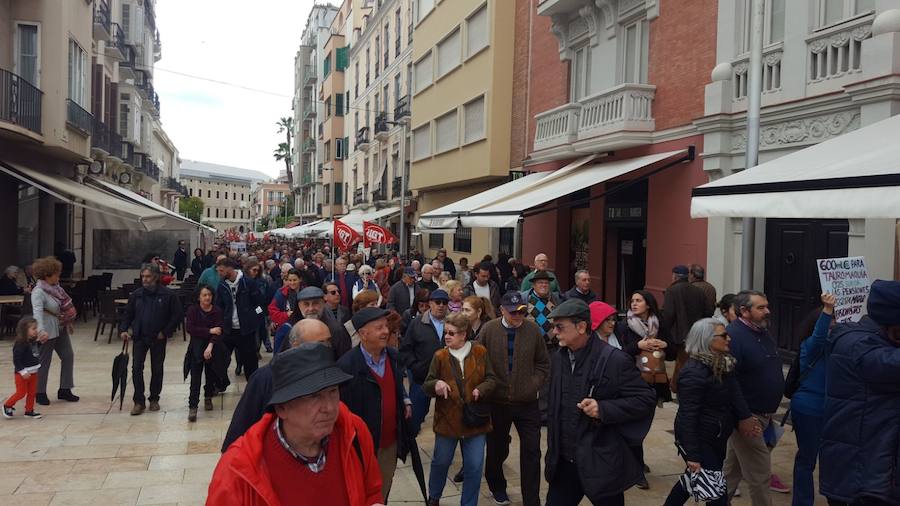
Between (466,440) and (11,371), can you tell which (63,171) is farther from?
(466,440)

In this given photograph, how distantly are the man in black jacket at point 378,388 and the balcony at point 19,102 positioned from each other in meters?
12.7

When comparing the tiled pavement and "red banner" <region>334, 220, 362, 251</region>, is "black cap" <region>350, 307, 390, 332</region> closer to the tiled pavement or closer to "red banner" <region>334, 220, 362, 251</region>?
the tiled pavement

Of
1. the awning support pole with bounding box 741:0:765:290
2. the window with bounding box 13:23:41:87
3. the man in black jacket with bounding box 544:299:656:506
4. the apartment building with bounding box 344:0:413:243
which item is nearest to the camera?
the man in black jacket with bounding box 544:299:656:506

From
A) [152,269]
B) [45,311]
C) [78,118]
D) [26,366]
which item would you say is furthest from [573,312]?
[78,118]

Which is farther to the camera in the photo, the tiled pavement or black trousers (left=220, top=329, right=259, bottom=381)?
black trousers (left=220, top=329, right=259, bottom=381)

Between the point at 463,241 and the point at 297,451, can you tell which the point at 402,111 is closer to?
the point at 463,241

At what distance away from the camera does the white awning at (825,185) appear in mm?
4914

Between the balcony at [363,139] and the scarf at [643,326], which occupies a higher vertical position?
the balcony at [363,139]

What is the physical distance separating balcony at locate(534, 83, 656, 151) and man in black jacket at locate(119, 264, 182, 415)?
29.8 ft

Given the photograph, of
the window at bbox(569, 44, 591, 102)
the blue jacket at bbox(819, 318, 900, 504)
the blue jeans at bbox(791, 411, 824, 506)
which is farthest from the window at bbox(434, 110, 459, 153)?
the blue jacket at bbox(819, 318, 900, 504)

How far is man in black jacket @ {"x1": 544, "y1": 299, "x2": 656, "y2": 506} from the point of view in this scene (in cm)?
393

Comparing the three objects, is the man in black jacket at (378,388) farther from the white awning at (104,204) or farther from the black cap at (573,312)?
the white awning at (104,204)

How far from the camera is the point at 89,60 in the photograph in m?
18.8

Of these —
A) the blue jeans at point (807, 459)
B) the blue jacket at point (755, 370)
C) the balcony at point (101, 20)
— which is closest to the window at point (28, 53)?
the balcony at point (101, 20)
